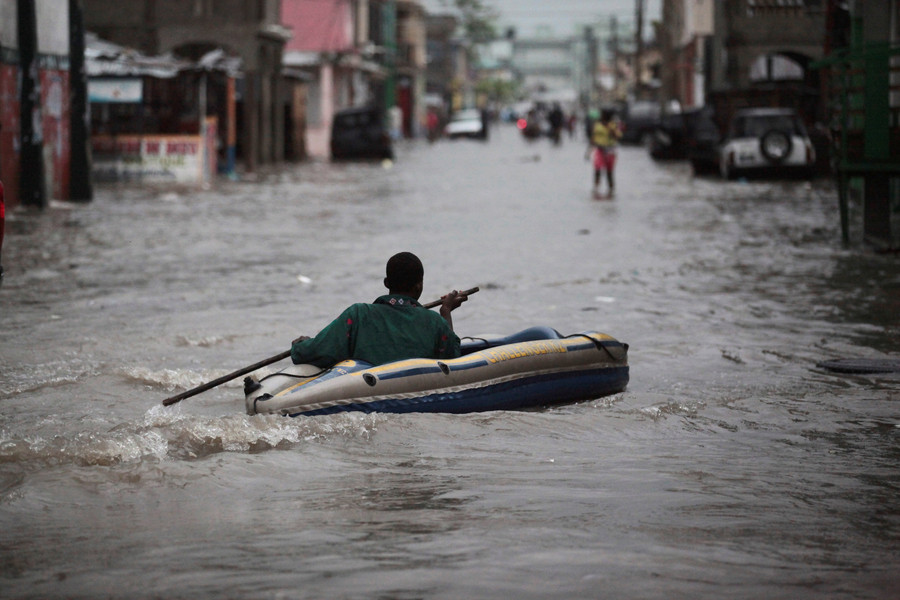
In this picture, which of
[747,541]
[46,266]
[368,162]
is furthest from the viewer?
[368,162]

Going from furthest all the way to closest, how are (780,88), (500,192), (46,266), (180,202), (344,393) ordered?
1. (780,88)
2. (500,192)
3. (180,202)
4. (46,266)
5. (344,393)

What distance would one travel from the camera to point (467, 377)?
8.02m

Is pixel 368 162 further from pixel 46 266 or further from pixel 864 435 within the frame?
pixel 864 435

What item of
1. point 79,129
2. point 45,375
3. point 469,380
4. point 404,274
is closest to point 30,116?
point 79,129

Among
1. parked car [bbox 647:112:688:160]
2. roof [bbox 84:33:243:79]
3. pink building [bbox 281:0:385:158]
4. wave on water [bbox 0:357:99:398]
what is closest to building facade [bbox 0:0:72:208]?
roof [bbox 84:33:243:79]

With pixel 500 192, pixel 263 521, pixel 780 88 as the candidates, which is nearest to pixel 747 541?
pixel 263 521

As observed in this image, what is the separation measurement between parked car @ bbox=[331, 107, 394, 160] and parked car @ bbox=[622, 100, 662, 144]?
1871 centimetres

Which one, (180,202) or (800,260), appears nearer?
(800,260)

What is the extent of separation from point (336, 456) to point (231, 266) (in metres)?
8.93

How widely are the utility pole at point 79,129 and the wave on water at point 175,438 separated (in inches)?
733

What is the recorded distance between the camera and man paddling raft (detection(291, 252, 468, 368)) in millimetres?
7969

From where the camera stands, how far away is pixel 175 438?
7234mm

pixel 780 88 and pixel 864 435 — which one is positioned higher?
pixel 780 88

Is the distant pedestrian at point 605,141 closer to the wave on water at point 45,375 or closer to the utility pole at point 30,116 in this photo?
the utility pole at point 30,116
